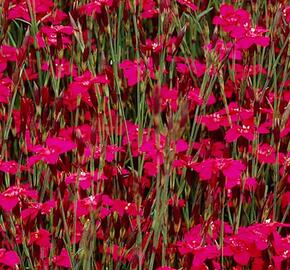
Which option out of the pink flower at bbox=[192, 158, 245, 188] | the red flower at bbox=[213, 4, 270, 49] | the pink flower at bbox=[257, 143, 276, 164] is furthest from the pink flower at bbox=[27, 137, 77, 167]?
the red flower at bbox=[213, 4, 270, 49]

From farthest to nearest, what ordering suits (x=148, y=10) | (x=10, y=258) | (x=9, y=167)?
(x=148, y=10)
(x=9, y=167)
(x=10, y=258)

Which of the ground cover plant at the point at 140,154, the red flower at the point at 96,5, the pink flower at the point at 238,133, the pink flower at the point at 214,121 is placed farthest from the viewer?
the red flower at the point at 96,5

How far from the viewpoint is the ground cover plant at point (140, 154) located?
190 cm

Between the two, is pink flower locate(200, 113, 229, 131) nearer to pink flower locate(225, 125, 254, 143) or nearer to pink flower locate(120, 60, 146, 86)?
pink flower locate(225, 125, 254, 143)

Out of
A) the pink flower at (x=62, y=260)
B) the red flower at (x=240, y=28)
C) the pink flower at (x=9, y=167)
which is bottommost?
the pink flower at (x=62, y=260)

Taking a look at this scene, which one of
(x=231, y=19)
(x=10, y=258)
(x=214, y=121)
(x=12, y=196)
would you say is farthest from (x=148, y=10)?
(x=10, y=258)

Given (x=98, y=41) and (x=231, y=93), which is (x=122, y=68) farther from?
(x=231, y=93)

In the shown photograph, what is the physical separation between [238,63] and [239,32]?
1.16 feet

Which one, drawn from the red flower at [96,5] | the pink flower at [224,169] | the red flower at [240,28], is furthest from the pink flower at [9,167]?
the red flower at [240,28]

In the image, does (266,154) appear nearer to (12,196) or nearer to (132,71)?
(132,71)

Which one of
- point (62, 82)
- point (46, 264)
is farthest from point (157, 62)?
point (46, 264)

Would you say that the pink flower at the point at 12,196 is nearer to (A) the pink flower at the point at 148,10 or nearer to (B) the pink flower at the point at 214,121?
(B) the pink flower at the point at 214,121

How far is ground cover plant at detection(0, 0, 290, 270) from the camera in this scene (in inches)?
75.0

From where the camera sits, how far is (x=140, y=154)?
2.24m
